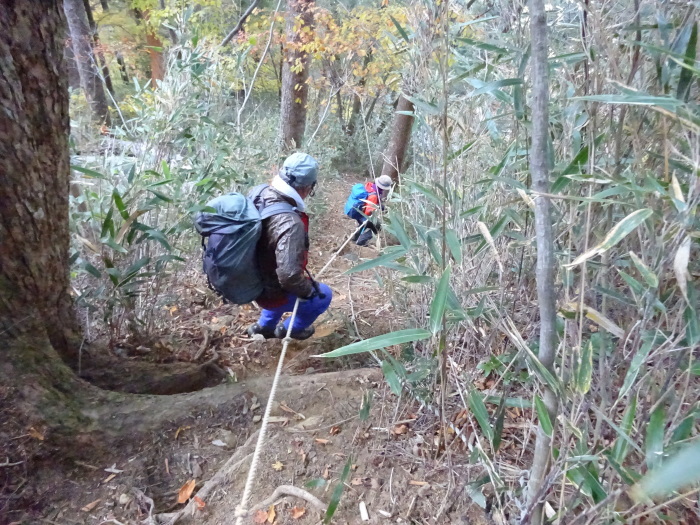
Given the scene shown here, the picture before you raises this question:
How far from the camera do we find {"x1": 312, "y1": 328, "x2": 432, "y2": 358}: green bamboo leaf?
115 centimetres

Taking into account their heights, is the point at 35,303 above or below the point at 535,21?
below

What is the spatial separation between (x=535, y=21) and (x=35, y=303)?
2.06 m

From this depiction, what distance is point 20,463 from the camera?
1.66 m

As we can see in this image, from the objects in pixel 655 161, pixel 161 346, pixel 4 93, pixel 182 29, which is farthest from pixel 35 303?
pixel 182 29

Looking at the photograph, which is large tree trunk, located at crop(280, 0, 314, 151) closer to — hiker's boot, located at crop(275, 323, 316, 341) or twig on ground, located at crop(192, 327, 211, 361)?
hiker's boot, located at crop(275, 323, 316, 341)

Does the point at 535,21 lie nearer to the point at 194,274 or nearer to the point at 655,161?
the point at 655,161

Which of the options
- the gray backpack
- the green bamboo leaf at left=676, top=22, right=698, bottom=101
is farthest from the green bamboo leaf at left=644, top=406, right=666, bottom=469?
the gray backpack

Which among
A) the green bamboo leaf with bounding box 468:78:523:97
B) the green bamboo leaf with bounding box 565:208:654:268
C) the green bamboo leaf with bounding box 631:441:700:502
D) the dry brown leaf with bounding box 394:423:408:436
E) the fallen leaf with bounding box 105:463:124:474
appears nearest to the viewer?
the green bamboo leaf with bounding box 631:441:700:502

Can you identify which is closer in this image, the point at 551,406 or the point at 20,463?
the point at 551,406

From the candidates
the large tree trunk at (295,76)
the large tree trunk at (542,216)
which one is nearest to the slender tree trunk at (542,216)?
the large tree trunk at (542,216)

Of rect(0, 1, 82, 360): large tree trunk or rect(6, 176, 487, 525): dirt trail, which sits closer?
rect(0, 1, 82, 360): large tree trunk

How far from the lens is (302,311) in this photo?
3.42 metres

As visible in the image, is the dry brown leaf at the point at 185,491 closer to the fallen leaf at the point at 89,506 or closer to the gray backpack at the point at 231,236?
the fallen leaf at the point at 89,506

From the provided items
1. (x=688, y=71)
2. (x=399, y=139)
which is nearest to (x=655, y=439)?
(x=688, y=71)
